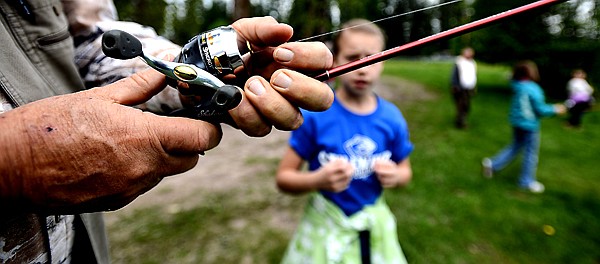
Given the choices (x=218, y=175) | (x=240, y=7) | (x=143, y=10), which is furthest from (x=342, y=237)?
(x=143, y=10)

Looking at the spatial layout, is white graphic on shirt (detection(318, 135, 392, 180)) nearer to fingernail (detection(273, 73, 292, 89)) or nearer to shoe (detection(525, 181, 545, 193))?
fingernail (detection(273, 73, 292, 89))

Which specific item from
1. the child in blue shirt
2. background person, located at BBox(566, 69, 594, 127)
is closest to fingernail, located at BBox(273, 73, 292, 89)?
background person, located at BBox(566, 69, 594, 127)

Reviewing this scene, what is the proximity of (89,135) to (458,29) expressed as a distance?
1.04 meters

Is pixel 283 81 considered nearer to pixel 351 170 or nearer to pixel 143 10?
pixel 351 170

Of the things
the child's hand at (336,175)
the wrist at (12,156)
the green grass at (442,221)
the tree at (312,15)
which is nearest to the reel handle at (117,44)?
the wrist at (12,156)

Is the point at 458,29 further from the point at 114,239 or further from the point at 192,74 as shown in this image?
the point at 114,239

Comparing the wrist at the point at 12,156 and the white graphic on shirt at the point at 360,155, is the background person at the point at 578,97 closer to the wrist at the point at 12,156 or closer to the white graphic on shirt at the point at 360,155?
the white graphic on shirt at the point at 360,155

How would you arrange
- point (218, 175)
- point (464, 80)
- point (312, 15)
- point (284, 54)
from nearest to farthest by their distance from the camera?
point (284, 54)
point (218, 175)
point (464, 80)
point (312, 15)

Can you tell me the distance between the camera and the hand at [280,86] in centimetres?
99

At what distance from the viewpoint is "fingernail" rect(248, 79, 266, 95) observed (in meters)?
0.99

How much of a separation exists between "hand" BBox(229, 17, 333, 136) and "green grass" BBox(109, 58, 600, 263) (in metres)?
3.18

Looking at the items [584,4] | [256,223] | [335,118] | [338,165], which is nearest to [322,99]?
[338,165]

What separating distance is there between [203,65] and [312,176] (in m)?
1.41

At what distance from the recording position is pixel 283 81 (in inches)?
39.8
